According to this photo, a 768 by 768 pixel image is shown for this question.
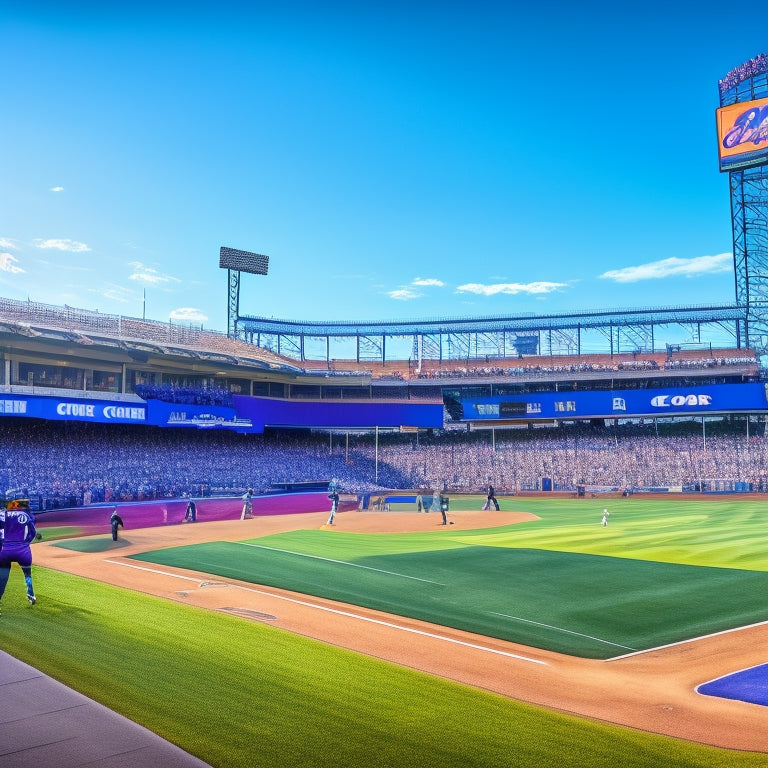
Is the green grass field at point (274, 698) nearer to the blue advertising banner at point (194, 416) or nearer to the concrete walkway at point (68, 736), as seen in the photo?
the concrete walkway at point (68, 736)

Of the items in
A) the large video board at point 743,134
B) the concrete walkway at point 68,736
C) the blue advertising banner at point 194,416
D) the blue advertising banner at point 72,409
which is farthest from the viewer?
the large video board at point 743,134

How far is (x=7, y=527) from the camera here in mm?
12219

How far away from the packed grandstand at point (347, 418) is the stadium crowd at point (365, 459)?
0.16m

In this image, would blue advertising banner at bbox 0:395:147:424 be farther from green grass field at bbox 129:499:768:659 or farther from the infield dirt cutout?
the infield dirt cutout

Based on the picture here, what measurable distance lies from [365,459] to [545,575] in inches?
1665

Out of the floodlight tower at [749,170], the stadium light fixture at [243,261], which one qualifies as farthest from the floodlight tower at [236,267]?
the floodlight tower at [749,170]

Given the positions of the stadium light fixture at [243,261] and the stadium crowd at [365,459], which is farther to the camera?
the stadium light fixture at [243,261]

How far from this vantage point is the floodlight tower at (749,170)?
56531 millimetres

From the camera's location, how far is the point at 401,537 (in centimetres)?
2845

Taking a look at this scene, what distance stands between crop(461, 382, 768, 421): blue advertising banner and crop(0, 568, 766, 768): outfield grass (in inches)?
2059

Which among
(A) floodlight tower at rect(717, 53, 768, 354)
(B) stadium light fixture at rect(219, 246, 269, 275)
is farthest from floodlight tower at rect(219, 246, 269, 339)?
(A) floodlight tower at rect(717, 53, 768, 354)

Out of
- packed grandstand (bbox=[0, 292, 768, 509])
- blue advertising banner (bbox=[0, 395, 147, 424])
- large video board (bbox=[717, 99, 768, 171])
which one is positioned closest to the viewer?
blue advertising banner (bbox=[0, 395, 147, 424])

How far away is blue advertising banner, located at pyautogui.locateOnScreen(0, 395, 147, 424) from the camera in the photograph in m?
38.1

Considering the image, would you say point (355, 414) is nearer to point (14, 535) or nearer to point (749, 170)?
point (749, 170)
